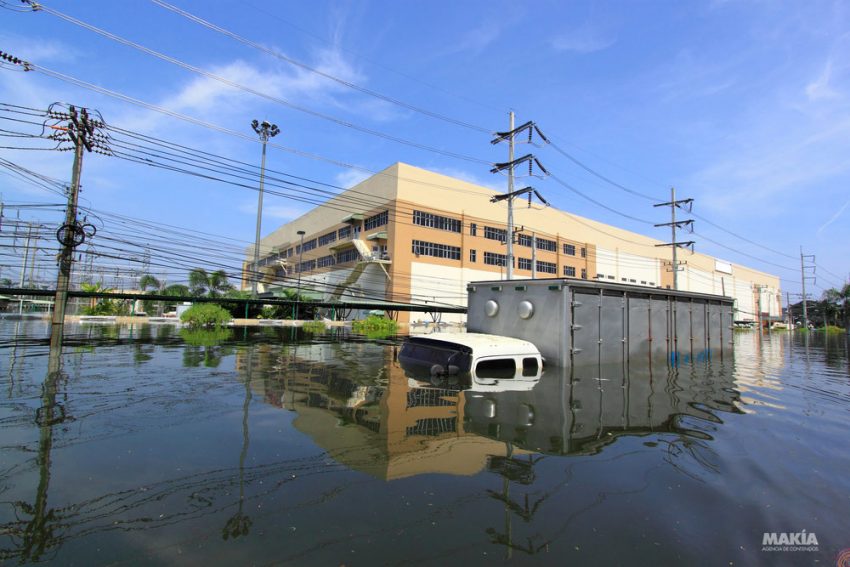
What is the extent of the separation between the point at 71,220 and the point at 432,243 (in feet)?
114

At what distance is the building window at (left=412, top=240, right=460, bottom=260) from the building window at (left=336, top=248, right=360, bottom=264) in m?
9.93

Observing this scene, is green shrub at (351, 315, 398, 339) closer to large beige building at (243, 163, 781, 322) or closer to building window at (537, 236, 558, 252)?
large beige building at (243, 163, 781, 322)

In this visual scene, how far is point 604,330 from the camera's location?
37.7 feet

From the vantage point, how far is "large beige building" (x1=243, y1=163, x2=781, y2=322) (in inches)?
1852

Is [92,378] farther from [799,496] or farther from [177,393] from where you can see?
[799,496]

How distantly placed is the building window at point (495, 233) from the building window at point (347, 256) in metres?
16.7

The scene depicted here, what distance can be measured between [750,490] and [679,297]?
11.3 m

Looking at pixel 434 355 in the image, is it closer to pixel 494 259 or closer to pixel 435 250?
pixel 435 250

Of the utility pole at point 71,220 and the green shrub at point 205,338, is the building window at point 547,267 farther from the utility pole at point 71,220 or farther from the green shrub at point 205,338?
the utility pole at point 71,220

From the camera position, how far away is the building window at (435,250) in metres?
47.8

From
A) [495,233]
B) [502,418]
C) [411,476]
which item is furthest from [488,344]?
[495,233]

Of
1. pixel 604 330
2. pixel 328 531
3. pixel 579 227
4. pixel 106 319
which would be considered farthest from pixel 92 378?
pixel 579 227

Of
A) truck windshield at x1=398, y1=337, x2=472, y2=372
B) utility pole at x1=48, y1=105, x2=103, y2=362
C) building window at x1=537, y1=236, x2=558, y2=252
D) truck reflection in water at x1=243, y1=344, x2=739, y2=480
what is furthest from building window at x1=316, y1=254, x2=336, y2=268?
truck windshield at x1=398, y1=337, x2=472, y2=372

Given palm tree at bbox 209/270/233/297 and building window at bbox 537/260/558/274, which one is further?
building window at bbox 537/260/558/274
